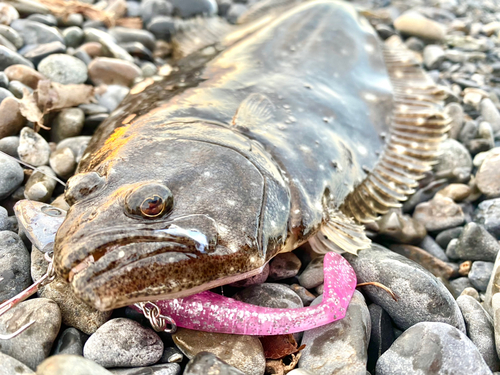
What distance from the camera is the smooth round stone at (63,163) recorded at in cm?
290

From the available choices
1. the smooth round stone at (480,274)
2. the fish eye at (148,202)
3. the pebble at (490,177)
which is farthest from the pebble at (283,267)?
the pebble at (490,177)

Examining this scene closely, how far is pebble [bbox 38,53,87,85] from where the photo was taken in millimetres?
3572

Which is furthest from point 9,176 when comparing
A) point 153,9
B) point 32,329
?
point 153,9

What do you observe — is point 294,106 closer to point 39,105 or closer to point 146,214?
point 146,214

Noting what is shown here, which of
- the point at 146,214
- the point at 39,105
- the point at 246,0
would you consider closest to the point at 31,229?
the point at 146,214

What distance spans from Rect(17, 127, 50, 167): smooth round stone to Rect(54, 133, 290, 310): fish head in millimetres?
1130

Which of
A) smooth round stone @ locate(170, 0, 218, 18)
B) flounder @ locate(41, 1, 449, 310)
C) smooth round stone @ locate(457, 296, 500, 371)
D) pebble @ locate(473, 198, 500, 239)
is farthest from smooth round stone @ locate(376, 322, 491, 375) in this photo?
smooth round stone @ locate(170, 0, 218, 18)

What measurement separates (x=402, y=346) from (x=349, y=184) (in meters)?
1.15

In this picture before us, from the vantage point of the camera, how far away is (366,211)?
119 inches

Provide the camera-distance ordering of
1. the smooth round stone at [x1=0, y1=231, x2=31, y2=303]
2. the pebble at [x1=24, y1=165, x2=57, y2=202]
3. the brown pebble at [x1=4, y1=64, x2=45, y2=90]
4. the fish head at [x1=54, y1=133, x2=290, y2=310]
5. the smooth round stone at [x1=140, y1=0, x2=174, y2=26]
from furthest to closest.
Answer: the smooth round stone at [x1=140, y1=0, x2=174, y2=26] → the brown pebble at [x1=4, y1=64, x2=45, y2=90] → the pebble at [x1=24, y1=165, x2=57, y2=202] → the smooth round stone at [x1=0, y1=231, x2=31, y2=303] → the fish head at [x1=54, y1=133, x2=290, y2=310]

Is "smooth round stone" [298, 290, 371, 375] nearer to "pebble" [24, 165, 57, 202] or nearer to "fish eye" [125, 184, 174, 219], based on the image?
"fish eye" [125, 184, 174, 219]

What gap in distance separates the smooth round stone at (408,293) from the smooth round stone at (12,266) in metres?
1.83

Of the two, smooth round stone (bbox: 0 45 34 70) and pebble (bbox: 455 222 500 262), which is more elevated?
smooth round stone (bbox: 0 45 34 70)

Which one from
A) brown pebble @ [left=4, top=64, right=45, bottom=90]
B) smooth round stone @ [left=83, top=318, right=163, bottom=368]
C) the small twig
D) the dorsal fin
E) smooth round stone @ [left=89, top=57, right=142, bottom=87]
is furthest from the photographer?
smooth round stone @ [left=89, top=57, right=142, bottom=87]
